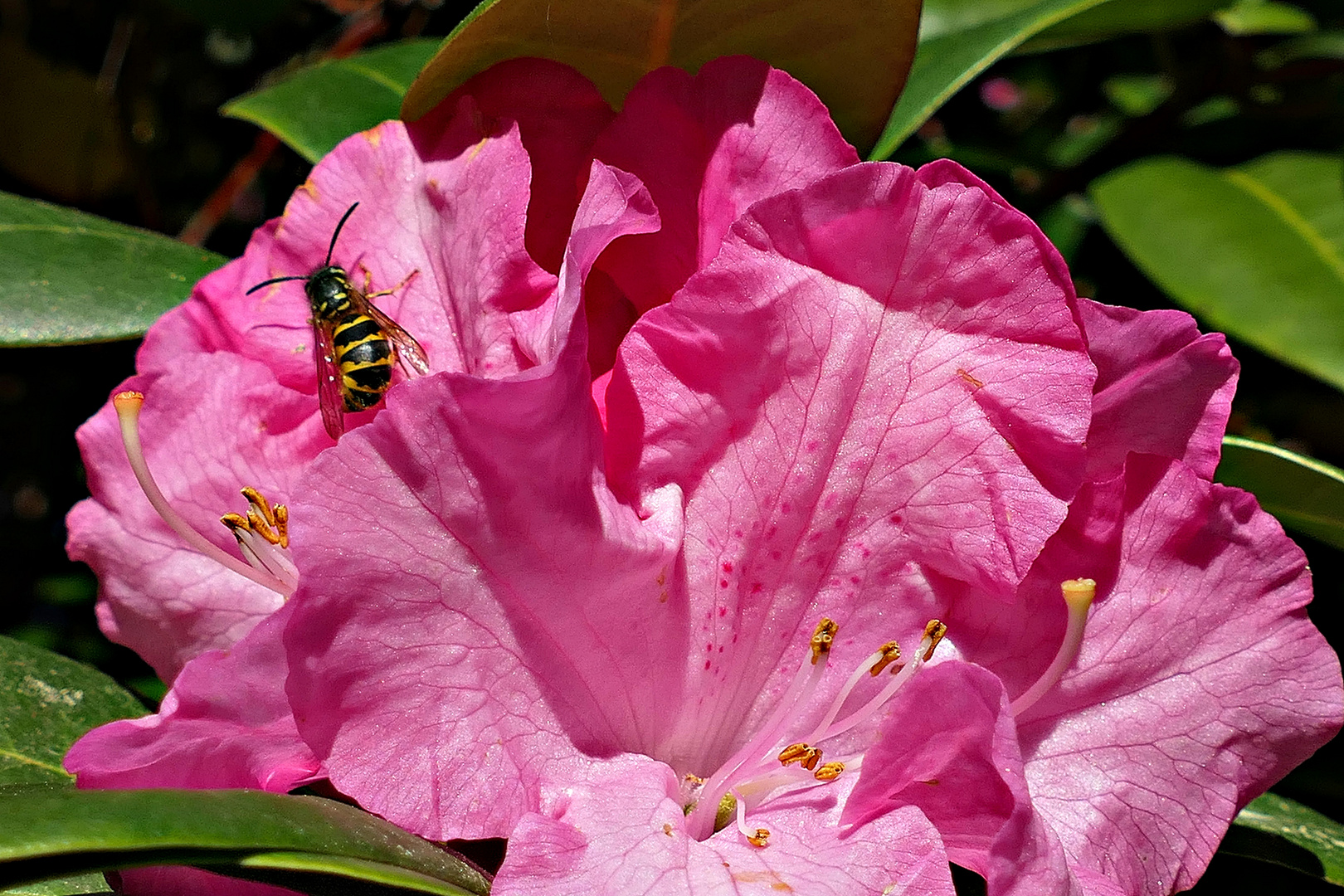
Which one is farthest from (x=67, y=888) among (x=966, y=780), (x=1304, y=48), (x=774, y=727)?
(x=1304, y=48)

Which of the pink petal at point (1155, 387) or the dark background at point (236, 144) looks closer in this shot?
the pink petal at point (1155, 387)

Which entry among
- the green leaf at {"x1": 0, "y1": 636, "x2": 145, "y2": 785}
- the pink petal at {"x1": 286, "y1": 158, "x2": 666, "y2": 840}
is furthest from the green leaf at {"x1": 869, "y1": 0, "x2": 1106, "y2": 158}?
the green leaf at {"x1": 0, "y1": 636, "x2": 145, "y2": 785}

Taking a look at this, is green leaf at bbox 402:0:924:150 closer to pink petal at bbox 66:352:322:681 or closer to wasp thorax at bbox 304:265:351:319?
wasp thorax at bbox 304:265:351:319

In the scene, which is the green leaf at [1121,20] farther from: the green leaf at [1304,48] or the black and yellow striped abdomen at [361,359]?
the black and yellow striped abdomen at [361,359]

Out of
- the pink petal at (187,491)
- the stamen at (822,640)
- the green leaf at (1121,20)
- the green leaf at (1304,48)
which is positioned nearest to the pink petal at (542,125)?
the pink petal at (187,491)

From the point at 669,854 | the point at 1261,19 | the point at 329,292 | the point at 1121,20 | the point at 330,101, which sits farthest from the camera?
the point at 1261,19

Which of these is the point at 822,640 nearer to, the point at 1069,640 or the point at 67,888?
the point at 1069,640
